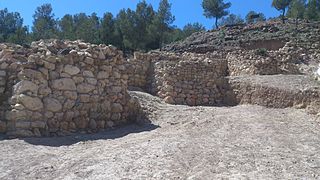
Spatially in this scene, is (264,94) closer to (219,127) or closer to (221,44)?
(219,127)

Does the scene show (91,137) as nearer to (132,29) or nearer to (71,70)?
(71,70)

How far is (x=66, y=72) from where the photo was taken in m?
8.34

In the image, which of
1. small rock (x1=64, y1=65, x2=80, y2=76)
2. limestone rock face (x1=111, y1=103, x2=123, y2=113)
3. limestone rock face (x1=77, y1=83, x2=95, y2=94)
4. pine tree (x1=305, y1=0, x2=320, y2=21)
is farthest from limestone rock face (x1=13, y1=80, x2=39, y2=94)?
pine tree (x1=305, y1=0, x2=320, y2=21)

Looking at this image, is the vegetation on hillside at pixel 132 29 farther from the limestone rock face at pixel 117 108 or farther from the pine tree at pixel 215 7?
the limestone rock face at pixel 117 108

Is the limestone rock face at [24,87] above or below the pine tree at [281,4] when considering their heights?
below

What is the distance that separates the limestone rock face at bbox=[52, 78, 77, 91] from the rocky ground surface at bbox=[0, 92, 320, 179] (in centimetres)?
100

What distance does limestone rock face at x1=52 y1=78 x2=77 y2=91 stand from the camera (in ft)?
26.6

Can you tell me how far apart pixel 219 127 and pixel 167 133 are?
1268mm

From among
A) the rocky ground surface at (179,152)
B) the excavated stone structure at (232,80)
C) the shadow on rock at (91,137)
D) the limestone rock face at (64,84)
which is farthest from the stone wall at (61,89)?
the excavated stone structure at (232,80)

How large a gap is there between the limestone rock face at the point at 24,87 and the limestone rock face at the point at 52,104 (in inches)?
10.9

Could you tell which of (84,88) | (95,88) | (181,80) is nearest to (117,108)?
(95,88)

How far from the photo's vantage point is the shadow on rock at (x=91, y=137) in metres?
7.27

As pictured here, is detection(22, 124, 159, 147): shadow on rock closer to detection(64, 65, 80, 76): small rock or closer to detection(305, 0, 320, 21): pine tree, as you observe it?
detection(64, 65, 80, 76): small rock

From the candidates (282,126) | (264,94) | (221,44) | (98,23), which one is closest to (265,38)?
(221,44)
